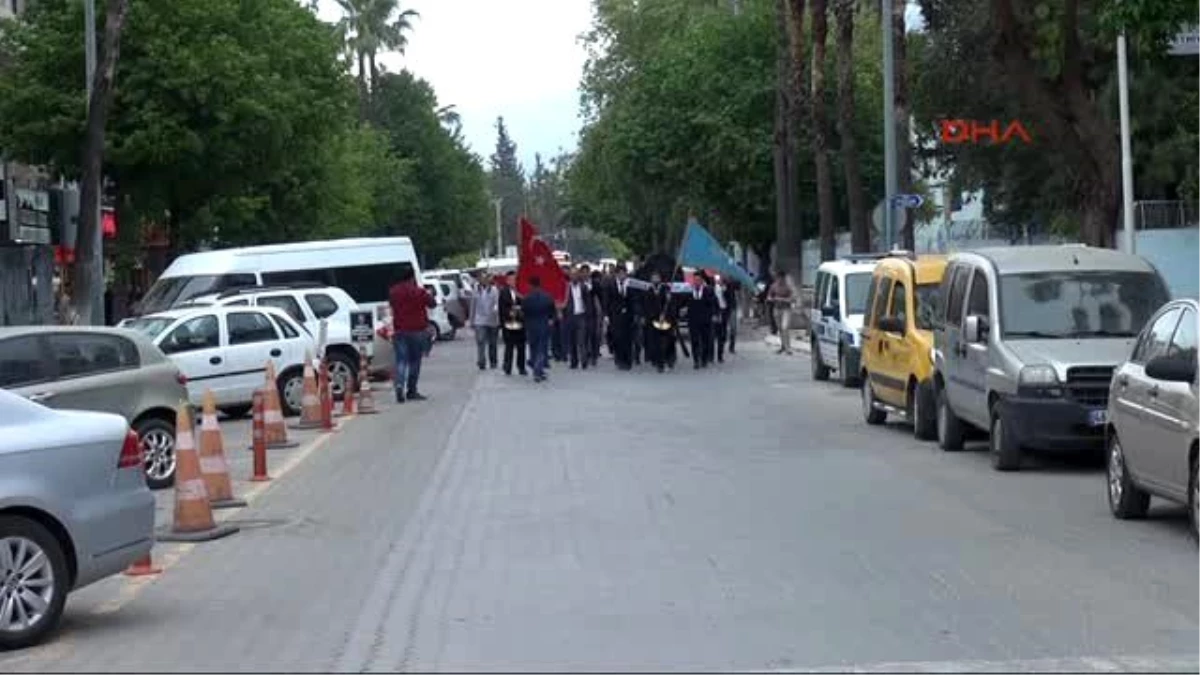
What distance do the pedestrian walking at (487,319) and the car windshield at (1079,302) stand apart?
1589 cm

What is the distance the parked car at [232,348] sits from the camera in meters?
23.6

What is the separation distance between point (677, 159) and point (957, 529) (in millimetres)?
39148

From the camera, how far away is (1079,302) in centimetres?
1684

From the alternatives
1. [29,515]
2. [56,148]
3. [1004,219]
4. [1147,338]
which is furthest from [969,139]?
[29,515]

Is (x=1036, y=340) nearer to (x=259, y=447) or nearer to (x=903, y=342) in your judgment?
(x=903, y=342)

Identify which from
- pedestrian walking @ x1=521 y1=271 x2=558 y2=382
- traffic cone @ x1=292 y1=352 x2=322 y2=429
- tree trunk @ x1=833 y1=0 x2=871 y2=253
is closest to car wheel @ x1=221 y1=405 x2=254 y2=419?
traffic cone @ x1=292 y1=352 x2=322 y2=429

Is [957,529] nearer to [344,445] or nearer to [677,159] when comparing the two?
[344,445]

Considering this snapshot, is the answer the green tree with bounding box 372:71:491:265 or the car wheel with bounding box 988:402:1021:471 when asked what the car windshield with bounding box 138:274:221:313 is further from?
the green tree with bounding box 372:71:491:265

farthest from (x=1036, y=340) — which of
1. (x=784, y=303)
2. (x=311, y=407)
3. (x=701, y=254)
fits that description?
(x=784, y=303)

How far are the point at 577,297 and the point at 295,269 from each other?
5217mm

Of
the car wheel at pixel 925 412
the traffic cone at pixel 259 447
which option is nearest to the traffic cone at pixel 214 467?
the traffic cone at pixel 259 447

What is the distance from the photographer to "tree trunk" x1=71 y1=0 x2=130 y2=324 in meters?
28.2

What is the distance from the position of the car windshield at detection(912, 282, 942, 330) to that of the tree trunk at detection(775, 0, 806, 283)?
884 inches

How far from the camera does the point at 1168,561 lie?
37.0 feet
